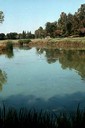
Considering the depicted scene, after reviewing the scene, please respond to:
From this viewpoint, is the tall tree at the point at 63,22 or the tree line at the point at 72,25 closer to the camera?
the tree line at the point at 72,25

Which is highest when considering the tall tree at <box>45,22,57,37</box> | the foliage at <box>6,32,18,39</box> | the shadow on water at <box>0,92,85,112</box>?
the shadow on water at <box>0,92,85,112</box>

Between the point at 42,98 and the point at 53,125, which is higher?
the point at 53,125

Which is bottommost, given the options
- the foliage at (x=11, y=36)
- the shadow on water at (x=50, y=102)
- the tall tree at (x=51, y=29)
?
the foliage at (x=11, y=36)

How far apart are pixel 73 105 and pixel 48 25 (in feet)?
289

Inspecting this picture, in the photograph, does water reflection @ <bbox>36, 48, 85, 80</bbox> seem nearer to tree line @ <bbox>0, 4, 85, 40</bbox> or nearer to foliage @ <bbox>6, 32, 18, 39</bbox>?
tree line @ <bbox>0, 4, 85, 40</bbox>

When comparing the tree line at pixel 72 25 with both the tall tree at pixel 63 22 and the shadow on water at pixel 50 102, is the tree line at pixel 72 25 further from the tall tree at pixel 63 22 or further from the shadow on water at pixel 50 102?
the shadow on water at pixel 50 102

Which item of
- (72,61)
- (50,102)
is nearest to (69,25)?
(72,61)

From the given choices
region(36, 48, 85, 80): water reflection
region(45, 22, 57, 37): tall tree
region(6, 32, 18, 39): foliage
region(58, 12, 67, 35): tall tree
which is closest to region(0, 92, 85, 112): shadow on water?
region(36, 48, 85, 80): water reflection

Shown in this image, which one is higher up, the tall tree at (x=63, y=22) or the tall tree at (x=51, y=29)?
the tall tree at (x=63, y=22)

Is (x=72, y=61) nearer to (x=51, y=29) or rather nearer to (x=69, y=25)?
(x=69, y=25)

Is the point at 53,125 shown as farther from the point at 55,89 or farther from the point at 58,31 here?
the point at 58,31

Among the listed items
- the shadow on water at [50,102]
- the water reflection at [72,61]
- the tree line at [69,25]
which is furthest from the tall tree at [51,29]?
the shadow on water at [50,102]

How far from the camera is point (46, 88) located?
15867 millimetres

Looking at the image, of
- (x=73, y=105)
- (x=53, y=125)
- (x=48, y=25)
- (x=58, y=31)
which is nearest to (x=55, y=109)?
(x=73, y=105)
